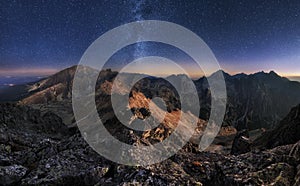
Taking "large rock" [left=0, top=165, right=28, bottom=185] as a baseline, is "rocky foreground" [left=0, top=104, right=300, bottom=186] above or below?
above

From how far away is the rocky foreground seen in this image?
16.8 meters

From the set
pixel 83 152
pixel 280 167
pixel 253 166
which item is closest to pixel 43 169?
pixel 83 152

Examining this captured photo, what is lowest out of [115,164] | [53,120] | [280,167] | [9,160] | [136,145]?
[53,120]

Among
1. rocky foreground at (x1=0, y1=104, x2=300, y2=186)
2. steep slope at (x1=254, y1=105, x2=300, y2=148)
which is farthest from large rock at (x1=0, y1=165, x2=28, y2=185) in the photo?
steep slope at (x1=254, y1=105, x2=300, y2=148)

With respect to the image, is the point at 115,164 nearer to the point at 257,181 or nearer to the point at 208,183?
the point at 208,183

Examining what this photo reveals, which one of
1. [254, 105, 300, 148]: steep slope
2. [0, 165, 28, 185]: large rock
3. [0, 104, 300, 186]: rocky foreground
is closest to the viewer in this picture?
[0, 104, 300, 186]: rocky foreground

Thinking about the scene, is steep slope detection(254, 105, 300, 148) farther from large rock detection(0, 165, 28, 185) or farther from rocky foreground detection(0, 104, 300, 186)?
large rock detection(0, 165, 28, 185)

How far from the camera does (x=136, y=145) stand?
26.3 meters

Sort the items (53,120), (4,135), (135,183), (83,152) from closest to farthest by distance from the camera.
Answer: (135,183), (83,152), (4,135), (53,120)

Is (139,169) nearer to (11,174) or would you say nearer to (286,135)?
(11,174)

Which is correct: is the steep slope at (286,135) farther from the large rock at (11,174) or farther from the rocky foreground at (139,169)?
the large rock at (11,174)

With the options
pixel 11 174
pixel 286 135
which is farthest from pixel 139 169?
pixel 286 135

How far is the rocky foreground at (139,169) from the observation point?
1677 centimetres

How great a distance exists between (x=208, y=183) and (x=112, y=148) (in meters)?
12.0
